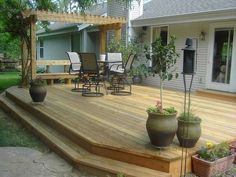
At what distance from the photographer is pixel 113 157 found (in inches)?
156

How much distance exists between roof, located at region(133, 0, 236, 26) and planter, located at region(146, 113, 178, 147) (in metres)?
5.11

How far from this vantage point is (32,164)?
416 cm

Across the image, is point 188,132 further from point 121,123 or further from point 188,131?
point 121,123

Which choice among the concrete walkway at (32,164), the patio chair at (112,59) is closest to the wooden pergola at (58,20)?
the patio chair at (112,59)

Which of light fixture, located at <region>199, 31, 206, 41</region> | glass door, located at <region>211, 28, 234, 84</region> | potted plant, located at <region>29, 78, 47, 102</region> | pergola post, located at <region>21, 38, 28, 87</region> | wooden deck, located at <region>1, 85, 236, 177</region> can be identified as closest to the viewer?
wooden deck, located at <region>1, 85, 236, 177</region>

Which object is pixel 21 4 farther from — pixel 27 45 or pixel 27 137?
pixel 27 137

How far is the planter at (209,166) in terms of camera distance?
3686mm

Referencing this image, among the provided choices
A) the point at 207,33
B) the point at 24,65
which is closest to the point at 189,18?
the point at 207,33

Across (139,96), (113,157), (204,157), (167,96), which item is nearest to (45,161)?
(113,157)

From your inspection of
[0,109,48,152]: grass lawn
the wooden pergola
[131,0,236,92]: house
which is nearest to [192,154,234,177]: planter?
[0,109,48,152]: grass lawn

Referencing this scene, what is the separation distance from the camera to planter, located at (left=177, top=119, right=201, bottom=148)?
3.83 m

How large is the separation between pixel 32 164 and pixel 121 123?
60.4 inches

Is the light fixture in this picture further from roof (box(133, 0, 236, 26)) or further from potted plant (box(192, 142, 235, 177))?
potted plant (box(192, 142, 235, 177))

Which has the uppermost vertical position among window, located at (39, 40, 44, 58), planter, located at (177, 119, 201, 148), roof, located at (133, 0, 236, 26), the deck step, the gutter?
roof, located at (133, 0, 236, 26)
